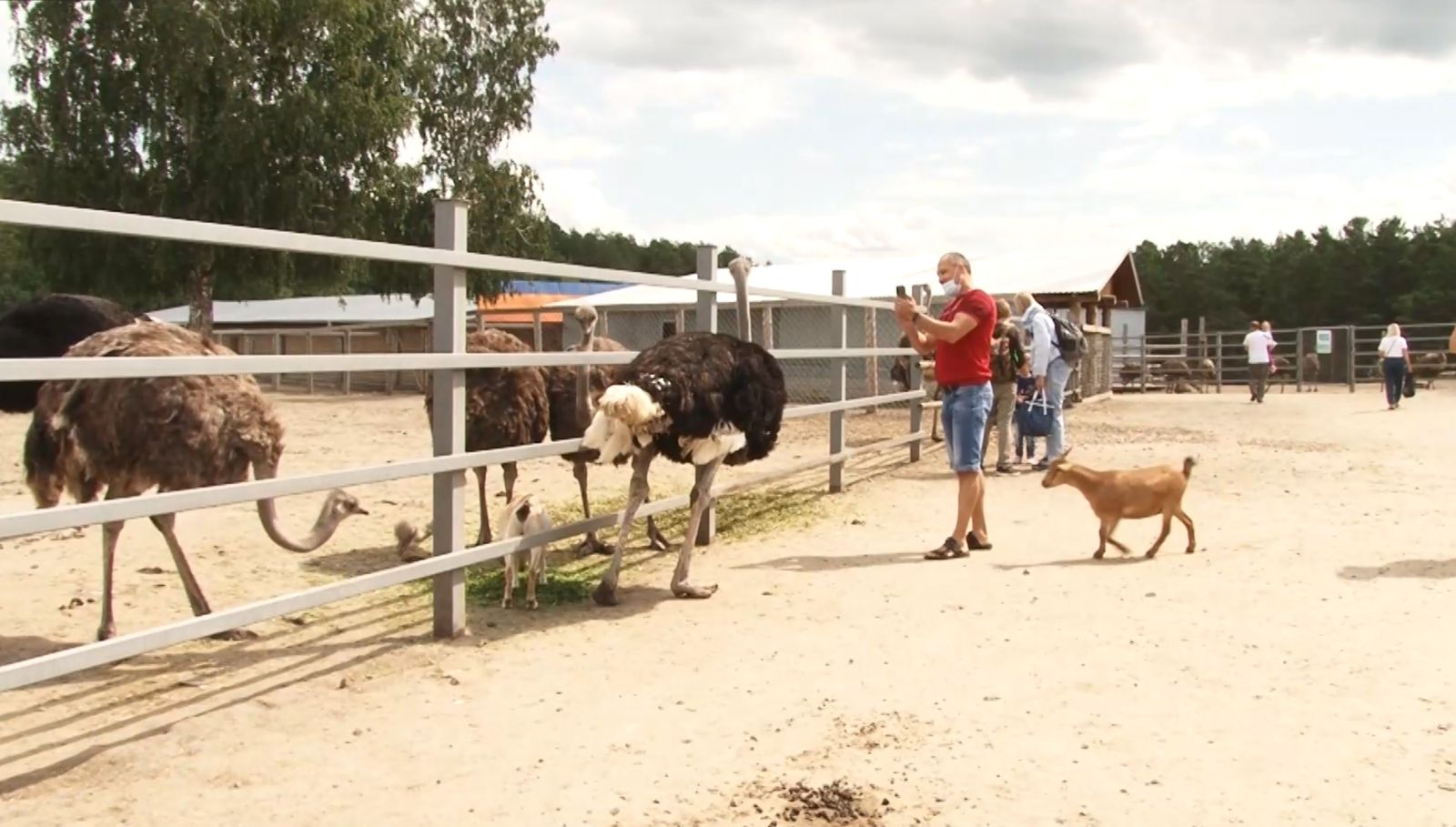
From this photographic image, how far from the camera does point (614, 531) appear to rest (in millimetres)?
7934

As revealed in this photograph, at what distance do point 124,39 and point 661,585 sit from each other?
2237 cm

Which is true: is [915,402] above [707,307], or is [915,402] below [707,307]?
below

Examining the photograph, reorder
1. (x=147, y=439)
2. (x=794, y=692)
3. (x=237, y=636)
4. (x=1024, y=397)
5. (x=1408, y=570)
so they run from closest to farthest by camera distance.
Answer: (x=794, y=692) → (x=147, y=439) → (x=237, y=636) → (x=1408, y=570) → (x=1024, y=397)

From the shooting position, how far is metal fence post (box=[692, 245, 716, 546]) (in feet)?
23.9

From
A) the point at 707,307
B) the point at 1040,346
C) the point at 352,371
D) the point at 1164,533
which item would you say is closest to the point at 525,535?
the point at 352,371

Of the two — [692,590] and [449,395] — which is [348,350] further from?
[449,395]

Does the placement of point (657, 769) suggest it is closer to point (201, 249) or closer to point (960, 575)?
point (960, 575)

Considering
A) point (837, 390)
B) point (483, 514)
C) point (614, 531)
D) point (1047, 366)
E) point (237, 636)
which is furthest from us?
point (1047, 366)

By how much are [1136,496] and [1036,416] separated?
15.2 ft

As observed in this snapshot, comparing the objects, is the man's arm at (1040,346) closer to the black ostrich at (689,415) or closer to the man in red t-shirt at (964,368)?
the man in red t-shirt at (964,368)

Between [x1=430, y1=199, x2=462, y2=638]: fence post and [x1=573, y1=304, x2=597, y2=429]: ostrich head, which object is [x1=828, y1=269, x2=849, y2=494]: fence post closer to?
[x1=573, y1=304, x2=597, y2=429]: ostrich head

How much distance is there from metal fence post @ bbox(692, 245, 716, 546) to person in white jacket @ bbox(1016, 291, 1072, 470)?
4667 mm

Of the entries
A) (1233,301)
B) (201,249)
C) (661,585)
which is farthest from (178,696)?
(1233,301)

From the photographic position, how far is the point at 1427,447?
12938 mm
